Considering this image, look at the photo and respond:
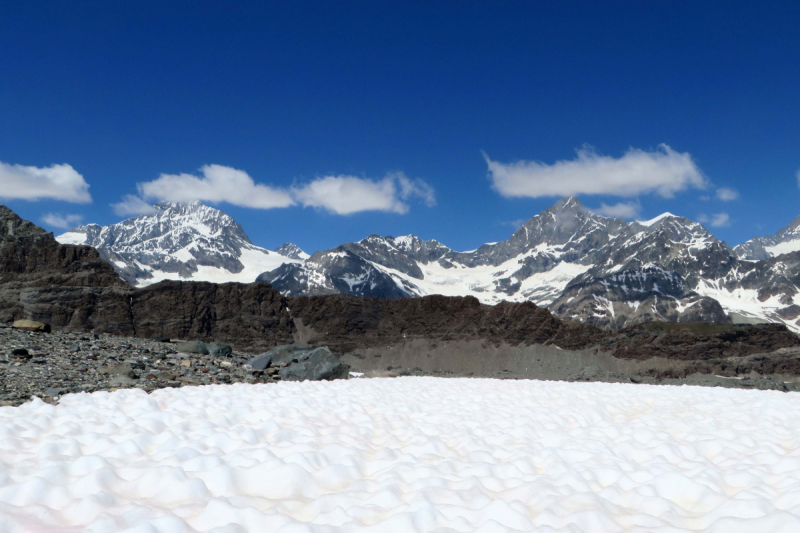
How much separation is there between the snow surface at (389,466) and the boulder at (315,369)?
1232 centimetres

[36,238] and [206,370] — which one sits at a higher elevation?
[36,238]

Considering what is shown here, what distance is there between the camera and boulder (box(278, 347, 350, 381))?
2530cm

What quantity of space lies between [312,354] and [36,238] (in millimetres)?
132096

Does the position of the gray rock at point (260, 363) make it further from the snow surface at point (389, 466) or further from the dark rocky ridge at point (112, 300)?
the dark rocky ridge at point (112, 300)

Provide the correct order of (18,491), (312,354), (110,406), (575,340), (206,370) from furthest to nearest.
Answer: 1. (575,340)
2. (312,354)
3. (206,370)
4. (110,406)
5. (18,491)

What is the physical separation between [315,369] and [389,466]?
18.9 meters

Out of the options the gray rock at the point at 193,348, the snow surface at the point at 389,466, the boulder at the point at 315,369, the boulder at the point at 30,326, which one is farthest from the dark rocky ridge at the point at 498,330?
the snow surface at the point at 389,466

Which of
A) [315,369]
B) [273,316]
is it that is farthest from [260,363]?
[273,316]

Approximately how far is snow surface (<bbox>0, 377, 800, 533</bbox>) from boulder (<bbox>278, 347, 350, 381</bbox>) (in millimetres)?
12323

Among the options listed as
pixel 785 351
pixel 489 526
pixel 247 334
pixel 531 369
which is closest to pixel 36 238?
pixel 247 334

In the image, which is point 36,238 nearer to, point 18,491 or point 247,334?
point 247,334

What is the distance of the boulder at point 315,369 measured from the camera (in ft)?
83.0

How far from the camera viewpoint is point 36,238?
127 metres

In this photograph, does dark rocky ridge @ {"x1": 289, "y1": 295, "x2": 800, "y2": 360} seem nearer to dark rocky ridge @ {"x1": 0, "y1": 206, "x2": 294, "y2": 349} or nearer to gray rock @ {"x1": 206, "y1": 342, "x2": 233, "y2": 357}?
dark rocky ridge @ {"x1": 0, "y1": 206, "x2": 294, "y2": 349}
